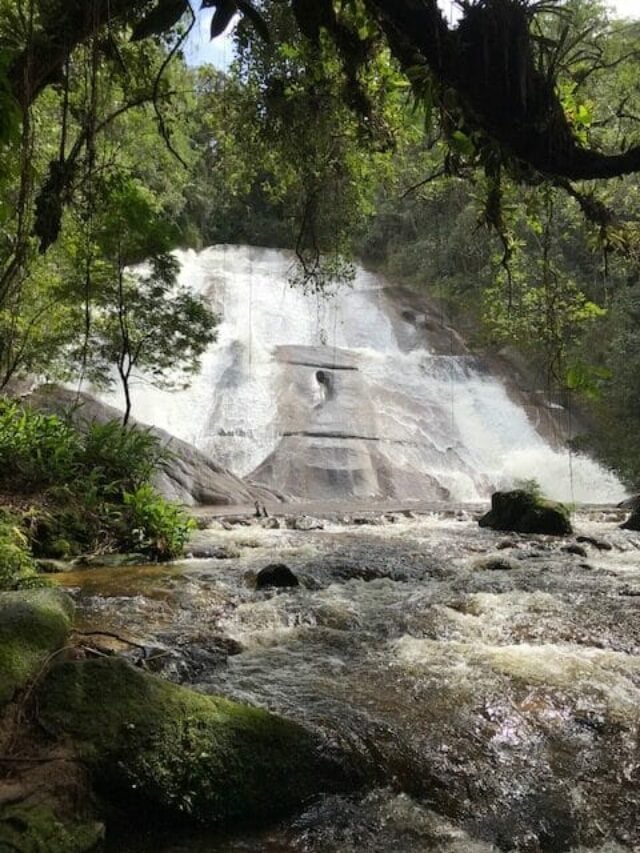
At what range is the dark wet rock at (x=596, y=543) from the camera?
990cm

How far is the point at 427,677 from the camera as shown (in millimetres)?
4398

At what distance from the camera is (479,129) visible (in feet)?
11.2

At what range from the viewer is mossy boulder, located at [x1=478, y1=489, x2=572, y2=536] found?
11.4 m

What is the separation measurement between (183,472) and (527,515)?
8.51m

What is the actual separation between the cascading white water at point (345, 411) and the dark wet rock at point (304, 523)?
5689 mm

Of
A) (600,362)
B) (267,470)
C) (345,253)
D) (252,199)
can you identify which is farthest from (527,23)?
(252,199)

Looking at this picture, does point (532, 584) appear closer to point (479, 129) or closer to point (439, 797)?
point (439, 797)

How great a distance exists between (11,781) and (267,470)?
55.2 ft

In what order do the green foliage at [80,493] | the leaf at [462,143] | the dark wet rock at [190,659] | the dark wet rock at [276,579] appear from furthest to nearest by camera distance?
the green foliage at [80,493], the dark wet rock at [276,579], the dark wet rock at [190,659], the leaf at [462,143]

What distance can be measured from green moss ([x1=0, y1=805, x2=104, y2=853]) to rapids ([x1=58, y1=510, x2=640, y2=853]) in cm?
21

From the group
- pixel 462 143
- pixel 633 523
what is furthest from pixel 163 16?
pixel 633 523

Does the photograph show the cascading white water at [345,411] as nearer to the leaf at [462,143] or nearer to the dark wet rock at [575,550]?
the dark wet rock at [575,550]

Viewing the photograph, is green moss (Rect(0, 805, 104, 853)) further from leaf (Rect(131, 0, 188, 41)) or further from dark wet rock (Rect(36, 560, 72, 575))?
dark wet rock (Rect(36, 560, 72, 575))

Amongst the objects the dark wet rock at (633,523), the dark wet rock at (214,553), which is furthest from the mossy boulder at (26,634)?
the dark wet rock at (633,523)
